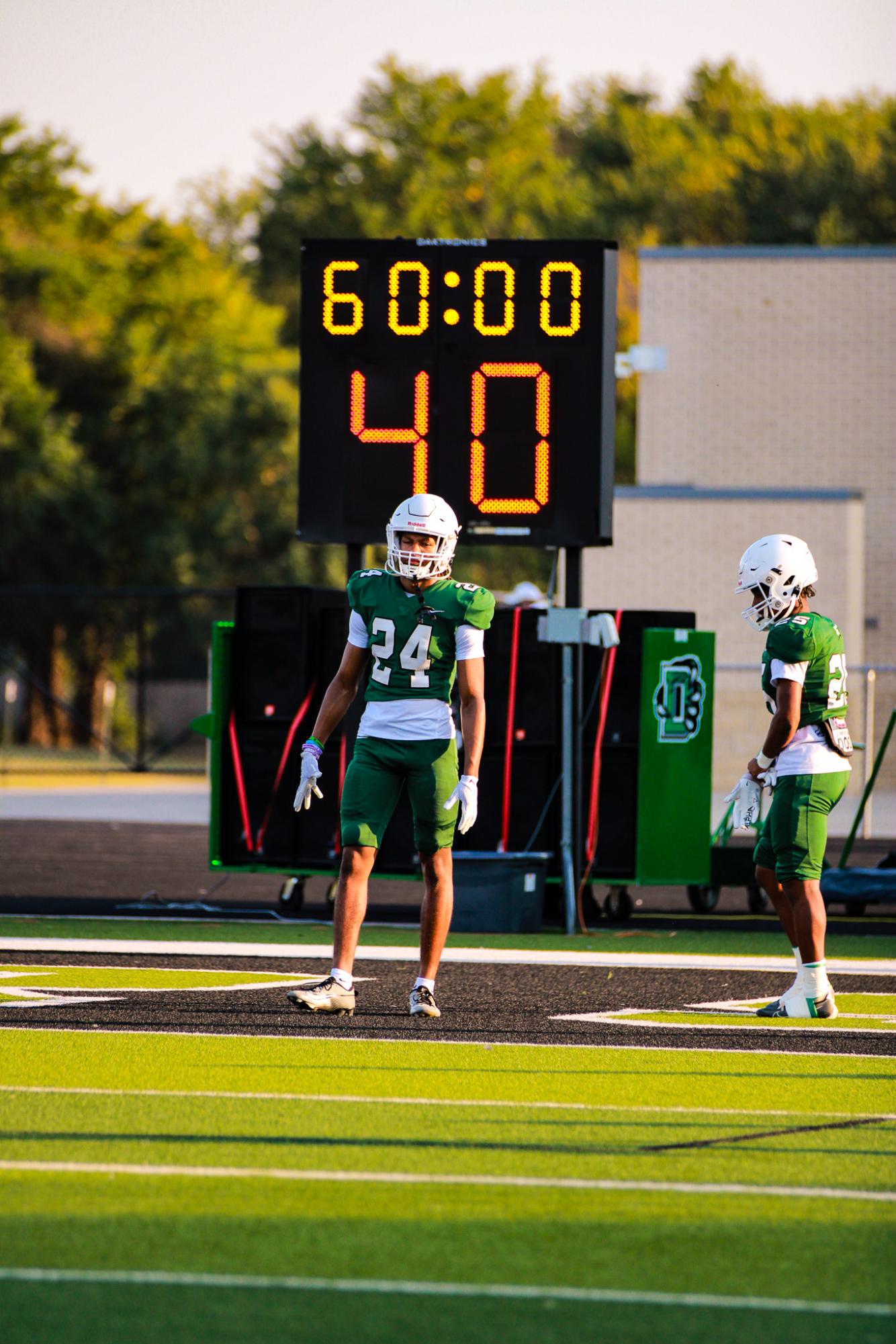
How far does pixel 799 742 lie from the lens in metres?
8.48

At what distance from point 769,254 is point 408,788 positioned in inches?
A: 879

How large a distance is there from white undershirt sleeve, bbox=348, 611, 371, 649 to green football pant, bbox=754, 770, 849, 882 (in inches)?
68.8

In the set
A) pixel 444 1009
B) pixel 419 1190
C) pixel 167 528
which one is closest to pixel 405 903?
pixel 444 1009

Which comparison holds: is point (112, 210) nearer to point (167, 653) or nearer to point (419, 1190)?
point (167, 653)

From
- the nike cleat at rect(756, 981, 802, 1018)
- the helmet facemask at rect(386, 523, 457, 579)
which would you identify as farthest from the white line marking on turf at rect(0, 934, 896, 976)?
the helmet facemask at rect(386, 523, 457, 579)

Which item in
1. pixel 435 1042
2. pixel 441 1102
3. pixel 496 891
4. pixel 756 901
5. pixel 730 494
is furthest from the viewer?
pixel 730 494

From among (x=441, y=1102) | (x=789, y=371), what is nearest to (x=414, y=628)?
(x=441, y=1102)

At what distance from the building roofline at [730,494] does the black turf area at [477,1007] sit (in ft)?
56.6

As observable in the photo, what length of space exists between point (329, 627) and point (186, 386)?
32238 millimetres

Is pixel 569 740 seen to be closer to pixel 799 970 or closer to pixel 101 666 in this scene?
pixel 799 970

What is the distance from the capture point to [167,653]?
41.2 m

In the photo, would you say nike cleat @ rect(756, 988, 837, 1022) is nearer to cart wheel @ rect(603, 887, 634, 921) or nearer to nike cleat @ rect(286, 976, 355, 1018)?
nike cleat @ rect(286, 976, 355, 1018)

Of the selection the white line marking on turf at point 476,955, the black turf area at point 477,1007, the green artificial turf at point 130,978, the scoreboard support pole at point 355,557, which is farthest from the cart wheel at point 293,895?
the green artificial turf at point 130,978

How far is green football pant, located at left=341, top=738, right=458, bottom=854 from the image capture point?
828 cm
